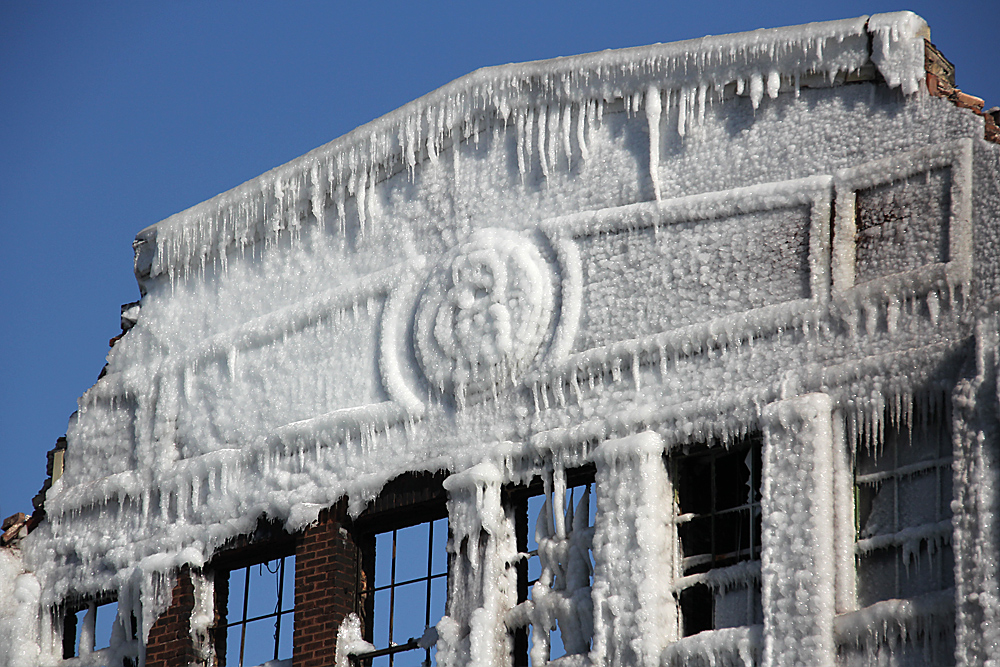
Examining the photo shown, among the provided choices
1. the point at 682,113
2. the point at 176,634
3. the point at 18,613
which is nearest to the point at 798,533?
the point at 682,113

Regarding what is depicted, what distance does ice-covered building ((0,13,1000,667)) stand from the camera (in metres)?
10.2

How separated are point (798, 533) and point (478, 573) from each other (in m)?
2.71

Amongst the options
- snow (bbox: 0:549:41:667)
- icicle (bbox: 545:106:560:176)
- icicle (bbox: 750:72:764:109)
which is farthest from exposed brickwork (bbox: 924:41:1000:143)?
snow (bbox: 0:549:41:667)

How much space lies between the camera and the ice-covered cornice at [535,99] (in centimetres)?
1106

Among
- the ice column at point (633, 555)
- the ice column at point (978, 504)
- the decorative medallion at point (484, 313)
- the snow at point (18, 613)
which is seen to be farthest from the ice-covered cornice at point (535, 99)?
the snow at point (18, 613)

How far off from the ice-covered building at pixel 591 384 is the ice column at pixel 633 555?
22mm

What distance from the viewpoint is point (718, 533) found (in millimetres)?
11125

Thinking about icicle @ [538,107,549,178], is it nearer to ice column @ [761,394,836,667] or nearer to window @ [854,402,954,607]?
ice column @ [761,394,836,667]

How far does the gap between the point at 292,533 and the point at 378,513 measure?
2.83 feet

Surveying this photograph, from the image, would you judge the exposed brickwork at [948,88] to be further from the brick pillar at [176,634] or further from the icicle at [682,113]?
the brick pillar at [176,634]

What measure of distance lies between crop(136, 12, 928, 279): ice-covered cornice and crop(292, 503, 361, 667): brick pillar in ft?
9.39

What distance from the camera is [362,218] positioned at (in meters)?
13.6

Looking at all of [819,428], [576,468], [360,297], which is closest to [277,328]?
[360,297]

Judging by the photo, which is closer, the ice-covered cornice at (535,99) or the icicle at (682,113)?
the ice-covered cornice at (535,99)
